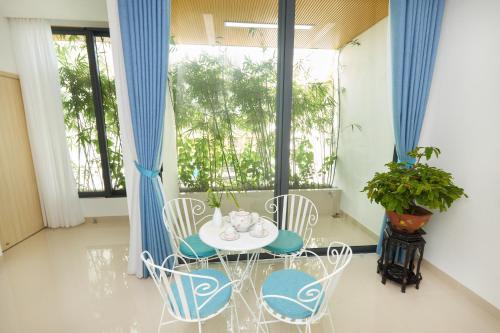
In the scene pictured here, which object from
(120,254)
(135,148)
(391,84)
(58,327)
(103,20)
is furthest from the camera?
(103,20)

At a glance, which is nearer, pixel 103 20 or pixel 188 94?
pixel 188 94

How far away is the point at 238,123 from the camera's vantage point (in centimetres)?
256

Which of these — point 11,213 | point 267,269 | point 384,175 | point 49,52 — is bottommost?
point 267,269

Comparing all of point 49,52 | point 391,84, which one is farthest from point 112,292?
point 391,84

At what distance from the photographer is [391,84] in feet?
7.71

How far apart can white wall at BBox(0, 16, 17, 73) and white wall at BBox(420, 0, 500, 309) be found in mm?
4767

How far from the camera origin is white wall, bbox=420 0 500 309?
6.18 feet

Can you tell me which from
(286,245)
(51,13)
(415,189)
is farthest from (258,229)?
(51,13)

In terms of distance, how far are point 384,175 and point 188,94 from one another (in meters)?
2.05

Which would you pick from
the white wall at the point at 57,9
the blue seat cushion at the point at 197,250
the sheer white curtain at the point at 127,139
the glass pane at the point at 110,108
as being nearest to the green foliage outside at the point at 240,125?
the sheer white curtain at the point at 127,139

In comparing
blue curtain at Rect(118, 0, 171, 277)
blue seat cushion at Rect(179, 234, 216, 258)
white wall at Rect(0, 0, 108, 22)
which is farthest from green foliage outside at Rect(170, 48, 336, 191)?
white wall at Rect(0, 0, 108, 22)

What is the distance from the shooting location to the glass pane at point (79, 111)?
3.28 metres

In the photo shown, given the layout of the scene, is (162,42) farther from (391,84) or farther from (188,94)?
(391,84)

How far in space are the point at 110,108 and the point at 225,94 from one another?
200 centimetres
